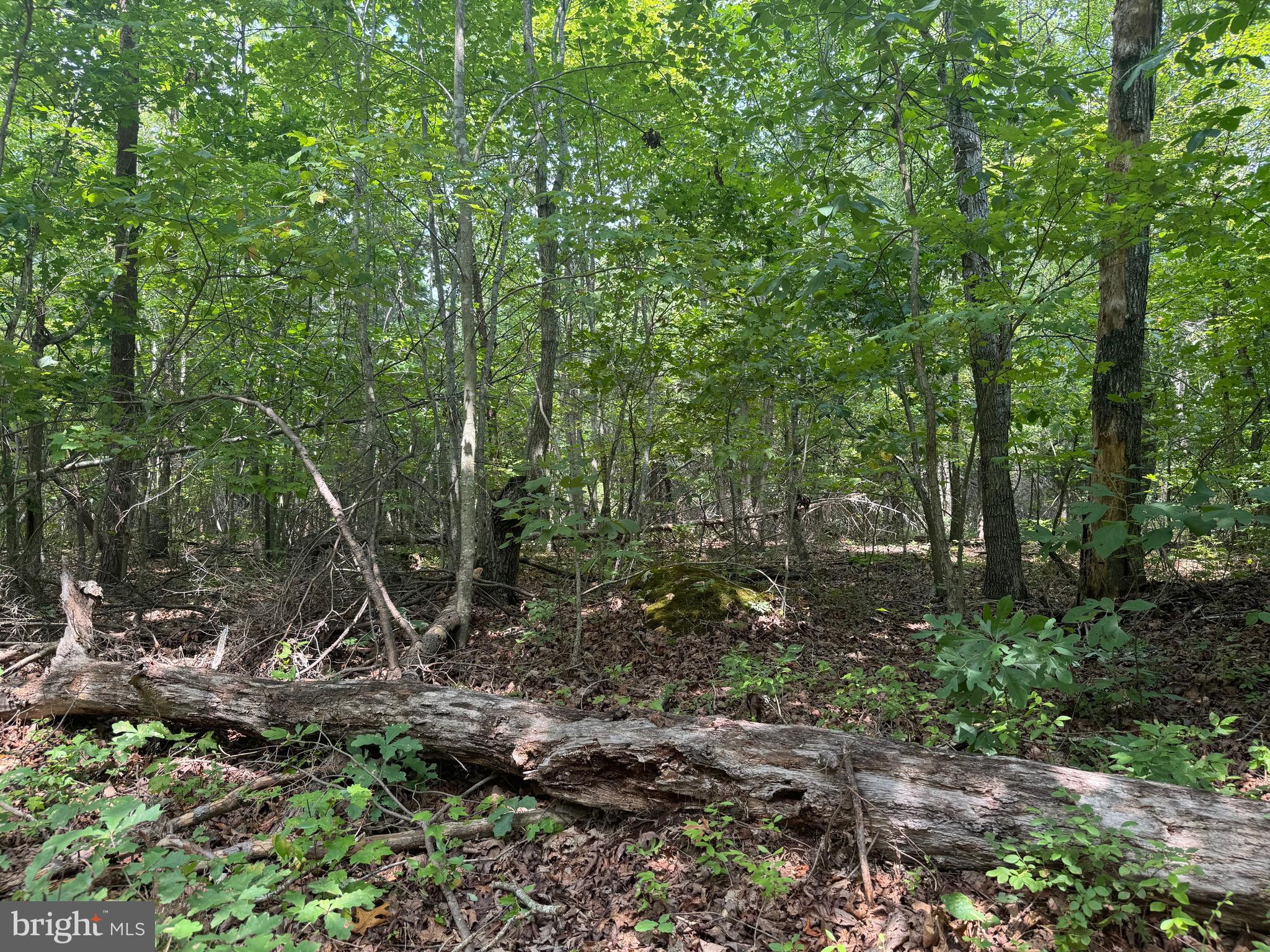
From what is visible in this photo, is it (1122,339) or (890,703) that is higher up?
(1122,339)

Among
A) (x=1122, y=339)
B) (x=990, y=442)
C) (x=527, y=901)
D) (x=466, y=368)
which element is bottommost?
(x=527, y=901)

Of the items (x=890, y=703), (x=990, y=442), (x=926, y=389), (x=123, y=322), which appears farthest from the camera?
(x=123, y=322)

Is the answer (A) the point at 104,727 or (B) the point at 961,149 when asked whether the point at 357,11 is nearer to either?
(B) the point at 961,149

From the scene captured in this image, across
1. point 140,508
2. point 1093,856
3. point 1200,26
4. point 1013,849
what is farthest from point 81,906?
point 1200,26

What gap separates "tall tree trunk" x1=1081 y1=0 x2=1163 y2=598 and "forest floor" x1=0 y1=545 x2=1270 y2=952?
699mm

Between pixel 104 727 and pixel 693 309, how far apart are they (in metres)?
7.02

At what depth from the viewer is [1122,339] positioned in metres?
5.24

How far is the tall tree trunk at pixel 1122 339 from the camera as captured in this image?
4.95 meters

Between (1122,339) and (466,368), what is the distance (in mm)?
5721

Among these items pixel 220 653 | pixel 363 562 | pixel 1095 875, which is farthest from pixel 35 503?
pixel 1095 875

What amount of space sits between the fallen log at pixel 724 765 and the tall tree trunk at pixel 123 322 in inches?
115

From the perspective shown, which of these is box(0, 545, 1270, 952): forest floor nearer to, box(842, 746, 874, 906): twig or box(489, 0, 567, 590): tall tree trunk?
box(842, 746, 874, 906): twig

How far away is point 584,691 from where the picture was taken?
15.1ft

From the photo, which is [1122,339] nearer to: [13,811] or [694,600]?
[694,600]
